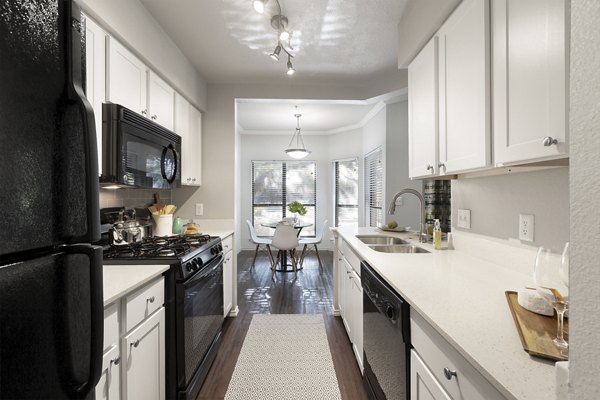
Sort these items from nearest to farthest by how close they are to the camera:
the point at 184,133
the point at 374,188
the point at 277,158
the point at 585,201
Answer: the point at 585,201, the point at 184,133, the point at 374,188, the point at 277,158

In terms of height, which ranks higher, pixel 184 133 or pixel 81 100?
pixel 184 133

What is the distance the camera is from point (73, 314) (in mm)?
606

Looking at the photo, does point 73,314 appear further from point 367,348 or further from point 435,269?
point 367,348

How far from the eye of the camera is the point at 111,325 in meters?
1.18

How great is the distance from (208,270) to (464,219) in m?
1.72

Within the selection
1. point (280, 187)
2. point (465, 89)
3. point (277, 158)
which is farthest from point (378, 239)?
point (277, 158)

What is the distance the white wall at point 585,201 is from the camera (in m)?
0.39

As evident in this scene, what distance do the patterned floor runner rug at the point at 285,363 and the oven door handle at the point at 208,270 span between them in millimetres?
749

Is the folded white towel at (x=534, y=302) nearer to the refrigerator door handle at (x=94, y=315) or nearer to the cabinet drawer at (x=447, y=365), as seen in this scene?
the cabinet drawer at (x=447, y=365)

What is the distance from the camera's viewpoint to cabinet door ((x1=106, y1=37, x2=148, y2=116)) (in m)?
1.73

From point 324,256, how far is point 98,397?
515 centimetres

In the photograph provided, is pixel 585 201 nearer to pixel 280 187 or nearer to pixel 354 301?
pixel 354 301

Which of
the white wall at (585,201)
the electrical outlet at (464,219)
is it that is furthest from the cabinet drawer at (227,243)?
the white wall at (585,201)

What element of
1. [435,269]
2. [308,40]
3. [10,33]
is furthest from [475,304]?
[308,40]
